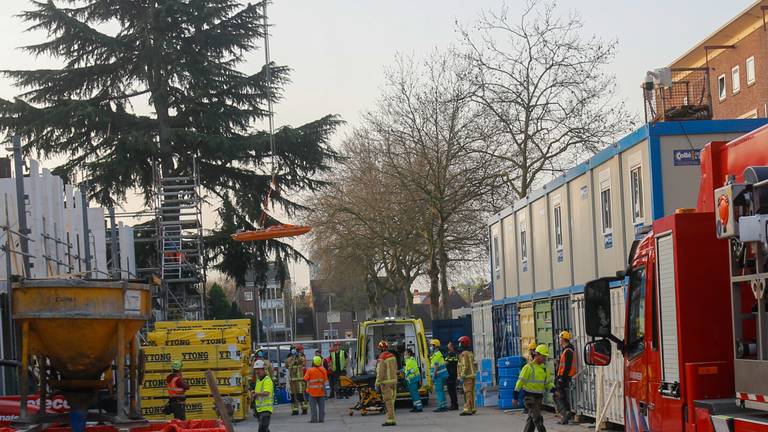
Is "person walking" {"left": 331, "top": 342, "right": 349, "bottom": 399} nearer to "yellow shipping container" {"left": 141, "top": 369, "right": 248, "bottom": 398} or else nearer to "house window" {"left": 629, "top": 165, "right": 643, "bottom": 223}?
"yellow shipping container" {"left": 141, "top": 369, "right": 248, "bottom": 398}

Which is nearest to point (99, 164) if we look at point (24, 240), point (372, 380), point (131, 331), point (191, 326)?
point (191, 326)

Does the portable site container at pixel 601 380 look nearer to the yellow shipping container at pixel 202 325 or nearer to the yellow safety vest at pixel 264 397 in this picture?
the yellow safety vest at pixel 264 397

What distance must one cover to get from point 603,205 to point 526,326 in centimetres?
739

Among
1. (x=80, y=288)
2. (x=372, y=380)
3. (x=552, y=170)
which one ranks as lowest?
(x=372, y=380)

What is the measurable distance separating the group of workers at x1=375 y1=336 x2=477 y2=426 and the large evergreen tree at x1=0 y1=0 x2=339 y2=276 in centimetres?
1149

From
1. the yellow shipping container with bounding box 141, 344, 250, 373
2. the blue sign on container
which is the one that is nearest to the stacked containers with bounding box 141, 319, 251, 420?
the yellow shipping container with bounding box 141, 344, 250, 373

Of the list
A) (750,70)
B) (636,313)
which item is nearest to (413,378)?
(636,313)

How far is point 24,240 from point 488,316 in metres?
17.6

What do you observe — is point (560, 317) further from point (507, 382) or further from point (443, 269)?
point (443, 269)

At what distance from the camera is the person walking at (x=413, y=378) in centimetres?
2759

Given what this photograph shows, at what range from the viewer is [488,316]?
34.2 meters

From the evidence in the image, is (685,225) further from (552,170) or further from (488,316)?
(552,170)

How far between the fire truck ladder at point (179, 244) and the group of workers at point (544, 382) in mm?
17656

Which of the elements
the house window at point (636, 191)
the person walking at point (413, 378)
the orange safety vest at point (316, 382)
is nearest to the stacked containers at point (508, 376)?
the person walking at point (413, 378)
